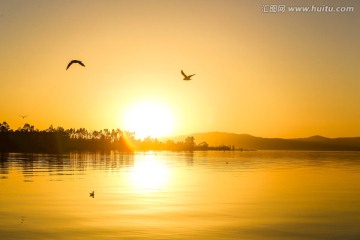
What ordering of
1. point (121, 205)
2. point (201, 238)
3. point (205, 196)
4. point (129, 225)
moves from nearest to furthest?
point (201, 238), point (129, 225), point (121, 205), point (205, 196)

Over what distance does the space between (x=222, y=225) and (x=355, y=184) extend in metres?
40.4

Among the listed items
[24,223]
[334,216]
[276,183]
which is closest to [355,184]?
[276,183]

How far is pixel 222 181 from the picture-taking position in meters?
76.5

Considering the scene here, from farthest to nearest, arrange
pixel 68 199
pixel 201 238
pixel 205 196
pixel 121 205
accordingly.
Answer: pixel 205 196 → pixel 68 199 → pixel 121 205 → pixel 201 238

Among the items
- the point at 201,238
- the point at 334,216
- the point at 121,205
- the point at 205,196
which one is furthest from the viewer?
the point at 205,196

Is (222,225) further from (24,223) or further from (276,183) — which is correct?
(276,183)

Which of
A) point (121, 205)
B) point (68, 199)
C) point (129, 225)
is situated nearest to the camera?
point (129, 225)

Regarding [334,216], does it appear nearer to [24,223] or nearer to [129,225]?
[129,225]

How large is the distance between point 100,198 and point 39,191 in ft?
32.0

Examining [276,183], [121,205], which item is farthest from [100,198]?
[276,183]

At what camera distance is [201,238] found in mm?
33281

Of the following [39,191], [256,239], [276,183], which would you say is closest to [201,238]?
[256,239]

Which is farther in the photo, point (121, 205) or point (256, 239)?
point (121, 205)

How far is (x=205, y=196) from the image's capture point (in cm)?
5666
